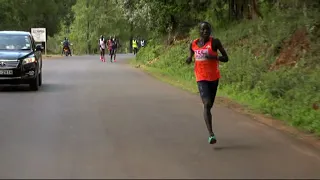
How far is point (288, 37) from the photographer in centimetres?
1828

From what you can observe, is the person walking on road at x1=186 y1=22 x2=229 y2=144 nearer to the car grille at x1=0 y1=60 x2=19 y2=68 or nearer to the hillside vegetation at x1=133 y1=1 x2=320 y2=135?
the hillside vegetation at x1=133 y1=1 x2=320 y2=135

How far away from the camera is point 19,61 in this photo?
16.4 meters

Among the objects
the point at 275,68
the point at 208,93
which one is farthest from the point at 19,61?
the point at 208,93

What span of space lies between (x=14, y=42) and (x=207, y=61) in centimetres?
1069

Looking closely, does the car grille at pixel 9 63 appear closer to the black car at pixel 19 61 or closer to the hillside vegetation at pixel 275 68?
the black car at pixel 19 61

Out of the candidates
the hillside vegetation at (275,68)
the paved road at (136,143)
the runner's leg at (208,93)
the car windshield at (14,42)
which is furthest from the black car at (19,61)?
the runner's leg at (208,93)

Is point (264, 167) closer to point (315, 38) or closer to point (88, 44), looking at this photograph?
point (315, 38)

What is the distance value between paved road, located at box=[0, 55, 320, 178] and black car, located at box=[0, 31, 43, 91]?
230cm

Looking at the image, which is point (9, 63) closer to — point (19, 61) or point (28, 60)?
point (19, 61)

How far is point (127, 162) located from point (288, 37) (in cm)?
1218

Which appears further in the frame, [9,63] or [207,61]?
[9,63]

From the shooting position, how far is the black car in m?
16.2

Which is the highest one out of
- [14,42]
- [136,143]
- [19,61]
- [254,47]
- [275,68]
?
[14,42]

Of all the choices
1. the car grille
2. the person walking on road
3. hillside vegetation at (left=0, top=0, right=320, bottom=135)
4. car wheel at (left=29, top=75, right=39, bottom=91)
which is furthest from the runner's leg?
car wheel at (left=29, top=75, right=39, bottom=91)
